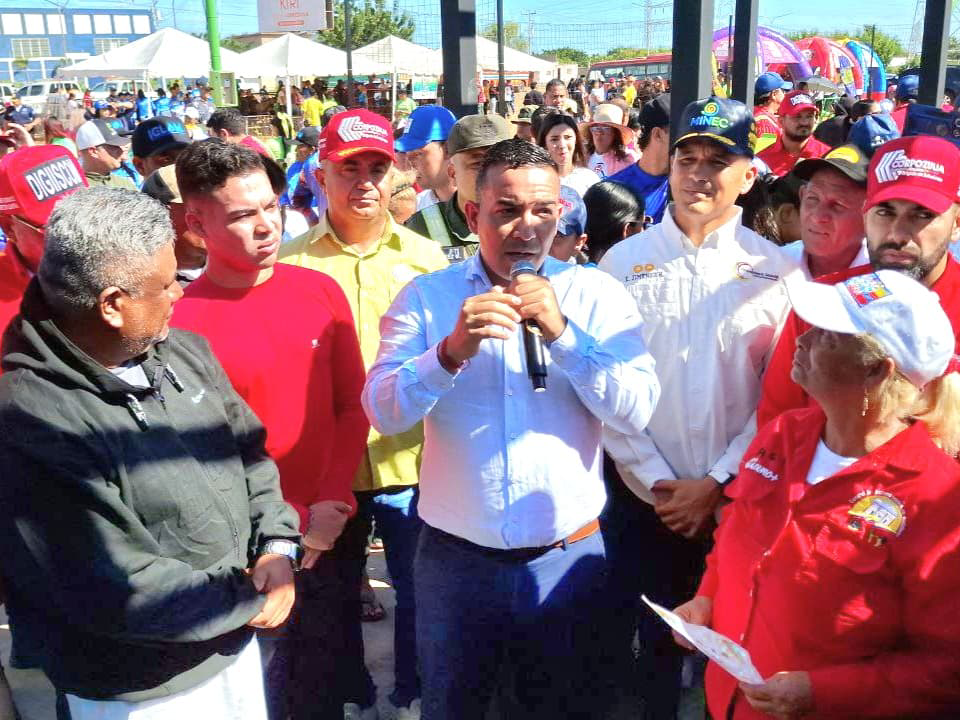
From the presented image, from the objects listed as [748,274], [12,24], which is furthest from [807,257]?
[12,24]

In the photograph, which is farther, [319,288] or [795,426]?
[319,288]

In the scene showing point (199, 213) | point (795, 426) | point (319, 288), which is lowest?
point (795, 426)

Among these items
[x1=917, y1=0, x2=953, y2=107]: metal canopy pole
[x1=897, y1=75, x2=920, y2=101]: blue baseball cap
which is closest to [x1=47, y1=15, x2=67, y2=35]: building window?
[x1=897, y1=75, x2=920, y2=101]: blue baseball cap

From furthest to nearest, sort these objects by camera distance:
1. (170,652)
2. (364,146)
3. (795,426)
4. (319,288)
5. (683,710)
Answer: (683,710), (364,146), (319,288), (795,426), (170,652)

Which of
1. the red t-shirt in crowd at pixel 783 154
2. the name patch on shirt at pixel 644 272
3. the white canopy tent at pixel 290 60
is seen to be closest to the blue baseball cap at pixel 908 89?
the red t-shirt in crowd at pixel 783 154

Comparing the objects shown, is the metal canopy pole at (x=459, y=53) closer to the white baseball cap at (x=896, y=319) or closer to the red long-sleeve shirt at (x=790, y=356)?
the red long-sleeve shirt at (x=790, y=356)

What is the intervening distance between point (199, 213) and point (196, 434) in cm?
89

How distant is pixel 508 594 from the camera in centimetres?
242

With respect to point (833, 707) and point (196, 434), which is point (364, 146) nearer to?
point (196, 434)

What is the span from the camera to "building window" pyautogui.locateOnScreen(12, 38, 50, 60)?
117 m

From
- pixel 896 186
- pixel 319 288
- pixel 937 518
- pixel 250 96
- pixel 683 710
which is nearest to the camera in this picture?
pixel 937 518

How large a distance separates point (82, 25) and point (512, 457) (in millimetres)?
155920

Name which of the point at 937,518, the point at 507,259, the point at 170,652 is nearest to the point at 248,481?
the point at 170,652

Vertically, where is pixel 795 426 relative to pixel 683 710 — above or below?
above
